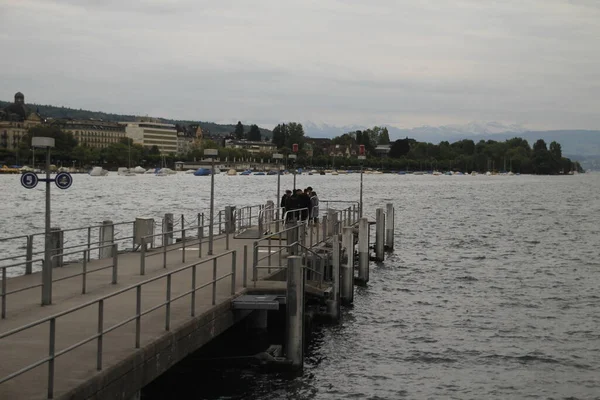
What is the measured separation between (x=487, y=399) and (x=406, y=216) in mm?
68902

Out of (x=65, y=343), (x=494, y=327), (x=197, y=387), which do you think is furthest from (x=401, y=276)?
(x=65, y=343)

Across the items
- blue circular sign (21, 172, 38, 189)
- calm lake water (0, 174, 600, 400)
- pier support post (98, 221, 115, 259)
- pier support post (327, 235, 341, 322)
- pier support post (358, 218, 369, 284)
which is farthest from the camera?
pier support post (358, 218, 369, 284)

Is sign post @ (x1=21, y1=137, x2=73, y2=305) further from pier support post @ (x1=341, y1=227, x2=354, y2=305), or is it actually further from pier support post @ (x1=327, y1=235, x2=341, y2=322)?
pier support post @ (x1=341, y1=227, x2=354, y2=305)

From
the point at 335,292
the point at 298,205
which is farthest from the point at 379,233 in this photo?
the point at 335,292

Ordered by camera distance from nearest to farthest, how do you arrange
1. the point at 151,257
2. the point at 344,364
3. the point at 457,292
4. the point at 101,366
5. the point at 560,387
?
the point at 101,366
the point at 560,387
the point at 344,364
the point at 151,257
the point at 457,292

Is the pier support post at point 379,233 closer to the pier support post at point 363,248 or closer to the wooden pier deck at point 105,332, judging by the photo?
the pier support post at point 363,248

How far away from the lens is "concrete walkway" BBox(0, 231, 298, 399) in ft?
40.3

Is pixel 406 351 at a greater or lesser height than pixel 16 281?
lesser

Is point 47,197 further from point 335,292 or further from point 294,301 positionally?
point 335,292

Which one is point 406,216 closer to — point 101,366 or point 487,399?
point 487,399

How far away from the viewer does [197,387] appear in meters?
19.7

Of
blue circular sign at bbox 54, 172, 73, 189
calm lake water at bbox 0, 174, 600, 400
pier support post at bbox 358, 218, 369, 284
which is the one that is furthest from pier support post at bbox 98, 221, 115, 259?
pier support post at bbox 358, 218, 369, 284

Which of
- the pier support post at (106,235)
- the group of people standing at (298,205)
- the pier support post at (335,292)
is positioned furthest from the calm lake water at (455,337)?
the pier support post at (106,235)

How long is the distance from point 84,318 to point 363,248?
64.3 feet
